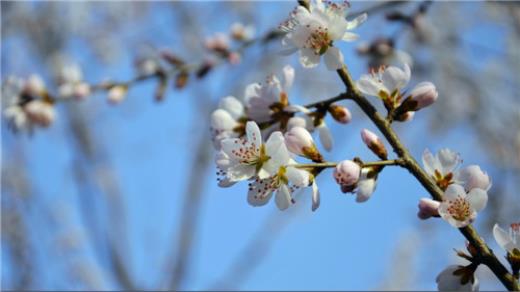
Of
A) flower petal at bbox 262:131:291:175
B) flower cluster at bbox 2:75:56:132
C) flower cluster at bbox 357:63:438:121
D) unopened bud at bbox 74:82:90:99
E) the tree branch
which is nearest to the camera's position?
the tree branch

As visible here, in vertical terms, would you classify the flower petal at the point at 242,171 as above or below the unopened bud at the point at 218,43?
above

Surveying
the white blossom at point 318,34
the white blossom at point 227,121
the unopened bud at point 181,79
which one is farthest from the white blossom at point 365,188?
the unopened bud at point 181,79

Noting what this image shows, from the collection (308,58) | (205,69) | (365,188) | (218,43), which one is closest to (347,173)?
(365,188)

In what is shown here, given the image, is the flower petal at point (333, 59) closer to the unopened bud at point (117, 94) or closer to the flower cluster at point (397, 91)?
the flower cluster at point (397, 91)

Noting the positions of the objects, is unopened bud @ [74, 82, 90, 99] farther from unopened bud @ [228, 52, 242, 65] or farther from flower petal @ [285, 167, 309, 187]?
flower petal @ [285, 167, 309, 187]

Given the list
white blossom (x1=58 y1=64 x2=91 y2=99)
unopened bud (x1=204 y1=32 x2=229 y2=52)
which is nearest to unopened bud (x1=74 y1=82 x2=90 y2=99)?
white blossom (x1=58 y1=64 x2=91 y2=99)

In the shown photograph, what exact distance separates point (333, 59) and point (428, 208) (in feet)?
1.01

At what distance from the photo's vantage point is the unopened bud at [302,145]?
0.91 metres

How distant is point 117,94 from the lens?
186cm

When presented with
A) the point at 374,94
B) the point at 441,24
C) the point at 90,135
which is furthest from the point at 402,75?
the point at 90,135

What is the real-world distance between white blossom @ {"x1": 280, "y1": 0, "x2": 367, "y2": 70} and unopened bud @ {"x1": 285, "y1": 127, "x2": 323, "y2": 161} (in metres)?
A: 0.15

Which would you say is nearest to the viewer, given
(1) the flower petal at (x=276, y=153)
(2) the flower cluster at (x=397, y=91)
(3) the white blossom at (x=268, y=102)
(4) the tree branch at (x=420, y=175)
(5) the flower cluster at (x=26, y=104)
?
(4) the tree branch at (x=420, y=175)

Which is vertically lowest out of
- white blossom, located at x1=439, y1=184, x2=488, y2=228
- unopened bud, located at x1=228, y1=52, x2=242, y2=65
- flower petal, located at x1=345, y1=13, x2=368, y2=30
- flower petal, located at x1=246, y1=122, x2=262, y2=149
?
unopened bud, located at x1=228, y1=52, x2=242, y2=65

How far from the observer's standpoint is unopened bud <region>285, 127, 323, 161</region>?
0.91 m
